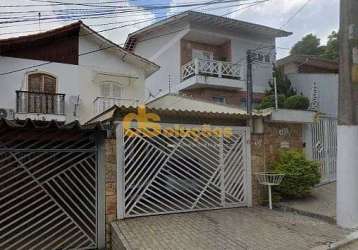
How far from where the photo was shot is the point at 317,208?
8.41m

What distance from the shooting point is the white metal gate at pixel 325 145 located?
10.8m

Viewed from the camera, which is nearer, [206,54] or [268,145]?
[268,145]

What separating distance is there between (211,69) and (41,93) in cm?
905

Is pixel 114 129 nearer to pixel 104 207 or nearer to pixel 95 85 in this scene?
pixel 104 207

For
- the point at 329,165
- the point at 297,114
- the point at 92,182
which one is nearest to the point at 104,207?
the point at 92,182

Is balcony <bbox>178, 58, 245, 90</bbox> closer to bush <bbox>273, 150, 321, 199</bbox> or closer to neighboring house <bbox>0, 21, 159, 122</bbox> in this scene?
neighboring house <bbox>0, 21, 159, 122</bbox>

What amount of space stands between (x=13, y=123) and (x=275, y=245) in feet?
16.9

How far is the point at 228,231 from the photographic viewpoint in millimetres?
6664

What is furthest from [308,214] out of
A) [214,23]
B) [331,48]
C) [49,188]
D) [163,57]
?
[331,48]

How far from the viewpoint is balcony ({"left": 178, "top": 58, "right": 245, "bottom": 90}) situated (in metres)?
18.2

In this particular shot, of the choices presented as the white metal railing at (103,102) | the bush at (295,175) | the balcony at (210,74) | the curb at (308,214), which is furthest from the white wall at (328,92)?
the white metal railing at (103,102)

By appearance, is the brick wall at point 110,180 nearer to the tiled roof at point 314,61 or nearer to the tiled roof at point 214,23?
the tiled roof at point 214,23

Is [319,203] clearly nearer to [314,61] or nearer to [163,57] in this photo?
[163,57]

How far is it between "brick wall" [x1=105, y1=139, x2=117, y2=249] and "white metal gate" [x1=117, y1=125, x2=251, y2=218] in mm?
→ 133
